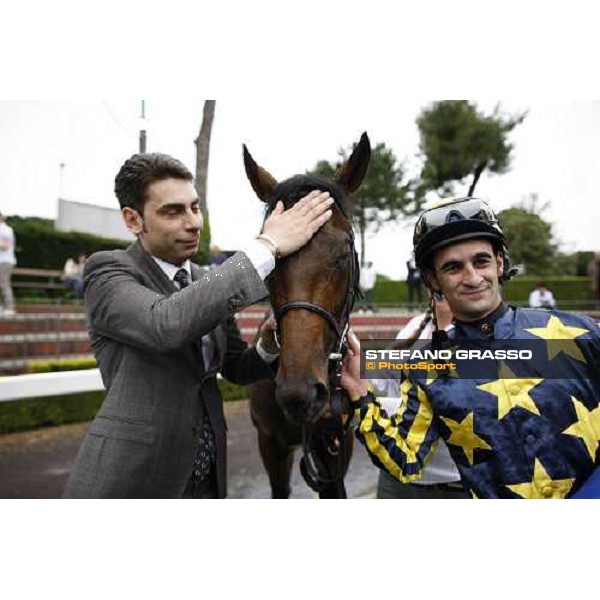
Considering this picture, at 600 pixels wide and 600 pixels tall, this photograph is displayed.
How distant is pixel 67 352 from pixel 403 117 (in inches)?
90.0

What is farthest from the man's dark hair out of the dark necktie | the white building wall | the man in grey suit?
the dark necktie

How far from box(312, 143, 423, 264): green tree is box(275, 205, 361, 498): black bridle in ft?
0.69

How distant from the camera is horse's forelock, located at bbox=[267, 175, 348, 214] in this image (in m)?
1.88

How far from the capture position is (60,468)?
2.83 m

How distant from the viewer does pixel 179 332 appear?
159cm

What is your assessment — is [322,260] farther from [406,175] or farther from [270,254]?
[406,175]

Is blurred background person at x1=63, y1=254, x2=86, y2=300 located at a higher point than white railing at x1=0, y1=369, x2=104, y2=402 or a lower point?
higher

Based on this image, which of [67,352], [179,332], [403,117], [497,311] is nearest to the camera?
[179,332]

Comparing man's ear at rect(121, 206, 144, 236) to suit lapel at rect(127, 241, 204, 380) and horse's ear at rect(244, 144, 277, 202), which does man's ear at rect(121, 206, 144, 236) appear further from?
horse's ear at rect(244, 144, 277, 202)

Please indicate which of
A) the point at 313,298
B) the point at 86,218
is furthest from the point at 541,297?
the point at 86,218

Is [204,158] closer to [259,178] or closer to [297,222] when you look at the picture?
[259,178]

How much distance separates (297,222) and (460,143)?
2.83ft

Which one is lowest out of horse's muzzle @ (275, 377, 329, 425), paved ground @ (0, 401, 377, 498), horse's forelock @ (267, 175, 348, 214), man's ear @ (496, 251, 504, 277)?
paved ground @ (0, 401, 377, 498)
